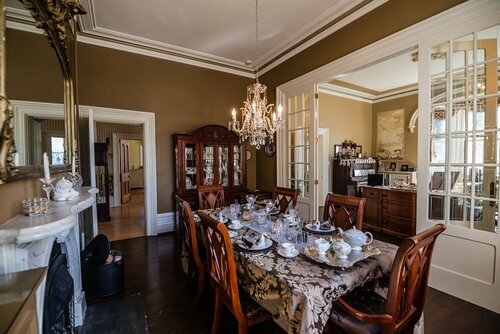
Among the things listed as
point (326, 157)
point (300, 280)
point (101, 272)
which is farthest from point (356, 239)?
point (326, 157)

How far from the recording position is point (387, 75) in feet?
18.2

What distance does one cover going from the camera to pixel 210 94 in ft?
15.4

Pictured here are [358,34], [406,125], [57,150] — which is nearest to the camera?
[57,150]

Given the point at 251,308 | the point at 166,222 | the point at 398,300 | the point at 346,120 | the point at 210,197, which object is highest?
the point at 346,120

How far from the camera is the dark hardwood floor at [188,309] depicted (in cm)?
188

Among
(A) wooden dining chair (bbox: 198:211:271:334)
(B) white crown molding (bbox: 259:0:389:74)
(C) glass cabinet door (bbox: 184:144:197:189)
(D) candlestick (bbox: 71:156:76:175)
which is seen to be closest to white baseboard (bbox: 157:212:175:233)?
(C) glass cabinet door (bbox: 184:144:197:189)

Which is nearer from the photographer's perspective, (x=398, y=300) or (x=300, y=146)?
(x=398, y=300)

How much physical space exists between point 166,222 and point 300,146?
117 inches

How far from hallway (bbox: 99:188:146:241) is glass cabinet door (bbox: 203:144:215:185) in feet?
5.27

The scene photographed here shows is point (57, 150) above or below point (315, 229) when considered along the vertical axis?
above

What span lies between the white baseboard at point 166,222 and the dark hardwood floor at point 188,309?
121 cm

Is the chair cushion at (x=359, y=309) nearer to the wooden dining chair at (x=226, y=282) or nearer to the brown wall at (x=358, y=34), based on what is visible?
the wooden dining chair at (x=226, y=282)

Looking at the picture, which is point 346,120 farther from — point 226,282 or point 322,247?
point 226,282

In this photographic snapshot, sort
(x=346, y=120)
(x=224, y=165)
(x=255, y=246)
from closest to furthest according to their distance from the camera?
1. (x=255, y=246)
2. (x=224, y=165)
3. (x=346, y=120)
